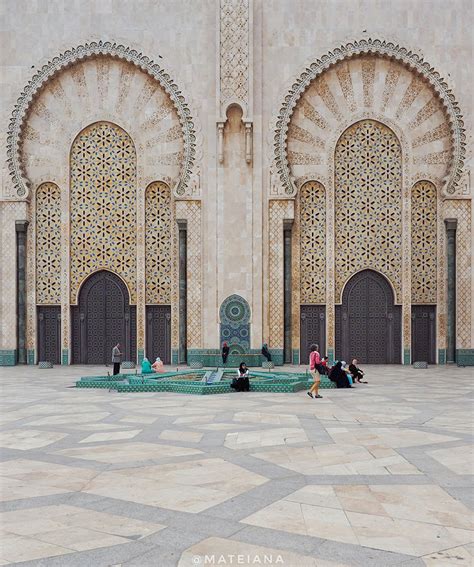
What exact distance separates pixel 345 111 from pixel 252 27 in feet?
7.09

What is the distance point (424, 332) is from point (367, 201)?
8.26 ft

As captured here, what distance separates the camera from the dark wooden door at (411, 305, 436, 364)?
11703 millimetres

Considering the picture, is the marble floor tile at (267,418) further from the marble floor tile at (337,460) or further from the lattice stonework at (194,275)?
the lattice stonework at (194,275)

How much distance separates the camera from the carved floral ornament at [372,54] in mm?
11445

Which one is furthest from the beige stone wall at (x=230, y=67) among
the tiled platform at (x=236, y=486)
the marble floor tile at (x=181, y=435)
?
the marble floor tile at (x=181, y=435)

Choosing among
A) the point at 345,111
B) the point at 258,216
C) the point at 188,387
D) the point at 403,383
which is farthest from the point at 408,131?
the point at 188,387

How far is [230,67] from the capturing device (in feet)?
37.5

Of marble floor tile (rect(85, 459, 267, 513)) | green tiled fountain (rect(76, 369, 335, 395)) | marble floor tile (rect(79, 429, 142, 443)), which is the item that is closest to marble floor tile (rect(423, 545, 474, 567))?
marble floor tile (rect(85, 459, 267, 513))

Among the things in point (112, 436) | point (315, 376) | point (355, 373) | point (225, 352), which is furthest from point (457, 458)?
point (225, 352)

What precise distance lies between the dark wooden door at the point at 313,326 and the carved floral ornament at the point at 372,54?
6.76 ft

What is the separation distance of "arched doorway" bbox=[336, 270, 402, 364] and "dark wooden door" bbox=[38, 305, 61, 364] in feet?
16.3

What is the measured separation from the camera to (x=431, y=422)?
5.20m

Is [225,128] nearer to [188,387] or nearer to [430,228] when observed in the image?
[430,228]

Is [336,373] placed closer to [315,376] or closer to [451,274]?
[315,376]
